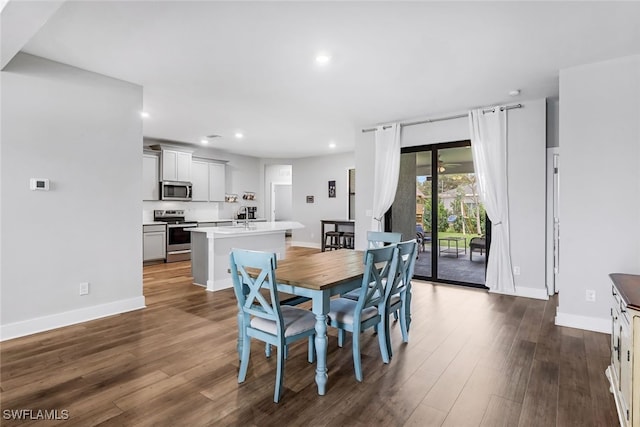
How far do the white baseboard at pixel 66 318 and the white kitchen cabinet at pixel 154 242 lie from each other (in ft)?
9.77

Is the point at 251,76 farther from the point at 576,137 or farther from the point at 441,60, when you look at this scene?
the point at 576,137

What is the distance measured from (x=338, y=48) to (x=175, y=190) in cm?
567

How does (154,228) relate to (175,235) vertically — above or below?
above

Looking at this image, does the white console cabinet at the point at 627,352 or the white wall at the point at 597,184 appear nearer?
the white console cabinet at the point at 627,352

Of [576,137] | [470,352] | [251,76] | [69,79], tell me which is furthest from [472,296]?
[69,79]

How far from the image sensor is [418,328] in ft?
11.0

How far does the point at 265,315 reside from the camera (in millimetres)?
2123

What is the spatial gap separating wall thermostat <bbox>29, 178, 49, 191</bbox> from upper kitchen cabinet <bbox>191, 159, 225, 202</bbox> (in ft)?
15.0

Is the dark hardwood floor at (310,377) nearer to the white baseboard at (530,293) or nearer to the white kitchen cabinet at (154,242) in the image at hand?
the white baseboard at (530,293)

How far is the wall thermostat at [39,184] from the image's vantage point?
3154 mm

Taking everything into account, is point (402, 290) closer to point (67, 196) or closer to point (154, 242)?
point (67, 196)

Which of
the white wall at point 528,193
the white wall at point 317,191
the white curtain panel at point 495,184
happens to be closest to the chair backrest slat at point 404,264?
the white curtain panel at point 495,184

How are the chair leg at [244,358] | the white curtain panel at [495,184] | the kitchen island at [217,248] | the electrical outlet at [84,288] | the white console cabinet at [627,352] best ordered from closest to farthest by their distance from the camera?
1. the white console cabinet at [627,352]
2. the chair leg at [244,358]
3. the electrical outlet at [84,288]
4. the white curtain panel at [495,184]
5. the kitchen island at [217,248]

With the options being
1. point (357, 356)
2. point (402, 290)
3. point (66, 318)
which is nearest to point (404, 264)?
point (402, 290)
